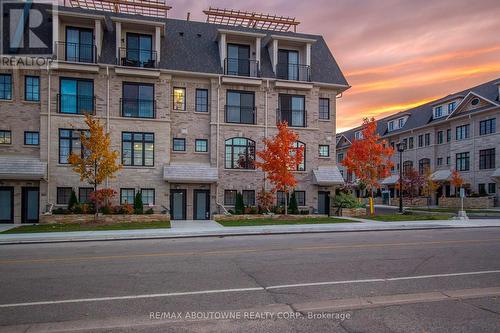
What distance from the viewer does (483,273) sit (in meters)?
8.60

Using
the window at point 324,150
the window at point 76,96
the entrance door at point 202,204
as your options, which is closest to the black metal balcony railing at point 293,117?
the window at point 324,150

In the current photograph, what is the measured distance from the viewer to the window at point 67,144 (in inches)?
960

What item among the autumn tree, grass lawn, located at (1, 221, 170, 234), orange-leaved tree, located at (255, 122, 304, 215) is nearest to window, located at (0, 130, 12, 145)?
the autumn tree

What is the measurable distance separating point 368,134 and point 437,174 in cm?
2301

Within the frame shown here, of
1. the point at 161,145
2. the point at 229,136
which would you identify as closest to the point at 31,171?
the point at 161,145

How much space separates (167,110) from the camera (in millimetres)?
25812

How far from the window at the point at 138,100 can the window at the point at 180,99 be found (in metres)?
1.55

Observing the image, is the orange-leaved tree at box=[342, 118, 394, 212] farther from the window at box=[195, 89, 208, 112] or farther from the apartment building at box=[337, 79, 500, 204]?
the apartment building at box=[337, 79, 500, 204]

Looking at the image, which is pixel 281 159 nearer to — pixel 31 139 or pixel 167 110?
pixel 167 110

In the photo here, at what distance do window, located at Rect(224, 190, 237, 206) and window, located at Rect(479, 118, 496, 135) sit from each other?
30.1m

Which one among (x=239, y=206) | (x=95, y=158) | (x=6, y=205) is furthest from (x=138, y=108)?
(x=6, y=205)

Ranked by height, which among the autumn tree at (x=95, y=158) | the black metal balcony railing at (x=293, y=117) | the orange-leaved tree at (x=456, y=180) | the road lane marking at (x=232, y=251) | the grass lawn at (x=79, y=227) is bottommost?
the grass lawn at (x=79, y=227)

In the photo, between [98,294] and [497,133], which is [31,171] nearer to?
[98,294]

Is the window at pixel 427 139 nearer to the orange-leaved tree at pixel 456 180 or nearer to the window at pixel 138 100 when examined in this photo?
the orange-leaved tree at pixel 456 180
